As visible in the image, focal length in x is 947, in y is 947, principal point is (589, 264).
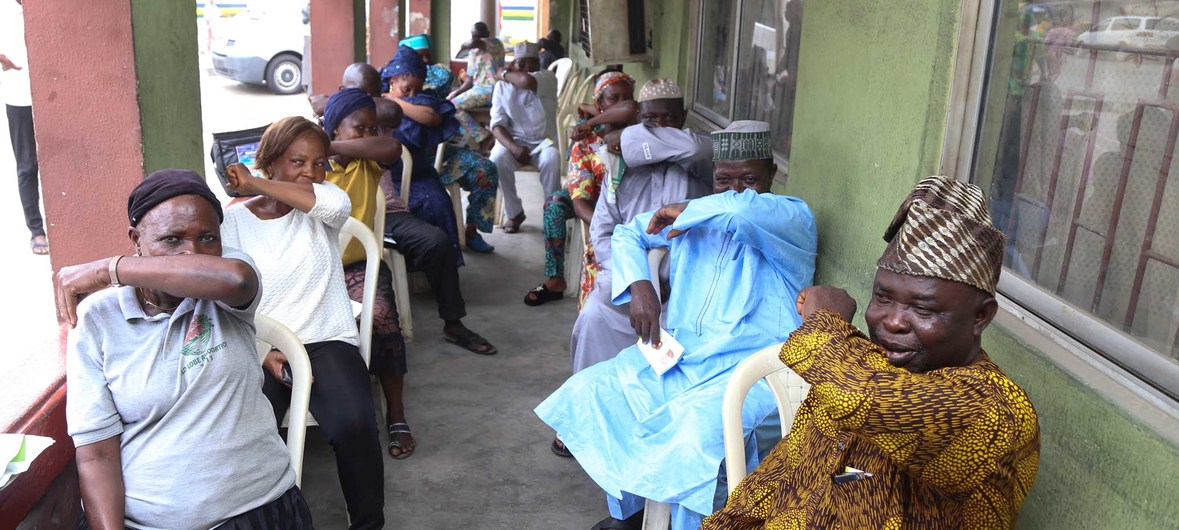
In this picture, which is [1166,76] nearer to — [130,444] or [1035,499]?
[1035,499]

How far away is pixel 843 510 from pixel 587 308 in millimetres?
1871

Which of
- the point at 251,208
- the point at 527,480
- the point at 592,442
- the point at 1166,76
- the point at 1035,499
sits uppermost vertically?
the point at 1166,76

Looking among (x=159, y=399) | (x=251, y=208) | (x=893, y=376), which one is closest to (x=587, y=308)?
(x=251, y=208)

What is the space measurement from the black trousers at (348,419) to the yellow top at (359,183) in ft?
3.90

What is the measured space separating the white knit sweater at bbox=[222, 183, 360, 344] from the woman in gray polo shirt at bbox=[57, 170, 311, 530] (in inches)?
30.9

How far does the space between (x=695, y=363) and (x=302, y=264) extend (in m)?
1.26

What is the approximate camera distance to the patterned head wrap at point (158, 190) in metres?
2.04

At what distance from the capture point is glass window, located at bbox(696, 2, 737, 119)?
503cm

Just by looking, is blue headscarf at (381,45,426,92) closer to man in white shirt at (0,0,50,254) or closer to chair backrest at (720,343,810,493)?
man in white shirt at (0,0,50,254)

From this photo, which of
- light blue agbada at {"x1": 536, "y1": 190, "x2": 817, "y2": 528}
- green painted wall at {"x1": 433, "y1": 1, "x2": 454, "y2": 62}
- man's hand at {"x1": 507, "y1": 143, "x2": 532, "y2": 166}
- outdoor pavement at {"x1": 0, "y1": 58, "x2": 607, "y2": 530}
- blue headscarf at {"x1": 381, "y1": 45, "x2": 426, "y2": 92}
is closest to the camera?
light blue agbada at {"x1": 536, "y1": 190, "x2": 817, "y2": 528}

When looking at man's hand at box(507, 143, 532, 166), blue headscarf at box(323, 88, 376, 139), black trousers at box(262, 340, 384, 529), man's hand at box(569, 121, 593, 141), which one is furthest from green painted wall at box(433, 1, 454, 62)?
black trousers at box(262, 340, 384, 529)

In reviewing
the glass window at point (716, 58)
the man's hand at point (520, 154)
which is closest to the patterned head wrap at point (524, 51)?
the man's hand at point (520, 154)

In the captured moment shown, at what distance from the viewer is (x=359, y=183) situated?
4.07 metres

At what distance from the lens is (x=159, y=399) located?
6.57ft
